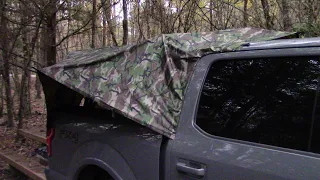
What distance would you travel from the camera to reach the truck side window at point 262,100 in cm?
180

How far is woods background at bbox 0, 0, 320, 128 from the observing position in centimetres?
710

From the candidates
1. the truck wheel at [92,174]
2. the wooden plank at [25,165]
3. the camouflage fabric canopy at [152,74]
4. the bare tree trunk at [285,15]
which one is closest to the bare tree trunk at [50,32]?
the wooden plank at [25,165]

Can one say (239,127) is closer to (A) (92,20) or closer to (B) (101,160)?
(B) (101,160)

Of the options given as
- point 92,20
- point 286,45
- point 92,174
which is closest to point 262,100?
point 286,45

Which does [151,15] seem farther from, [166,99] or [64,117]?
[166,99]

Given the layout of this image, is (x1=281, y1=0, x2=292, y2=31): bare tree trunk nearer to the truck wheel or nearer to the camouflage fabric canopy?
the camouflage fabric canopy

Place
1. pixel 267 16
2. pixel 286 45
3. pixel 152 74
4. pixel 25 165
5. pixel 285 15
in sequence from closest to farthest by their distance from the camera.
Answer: pixel 286 45
pixel 152 74
pixel 25 165
pixel 285 15
pixel 267 16

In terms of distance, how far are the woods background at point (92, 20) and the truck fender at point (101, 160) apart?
425 cm

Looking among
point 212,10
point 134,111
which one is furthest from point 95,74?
point 212,10

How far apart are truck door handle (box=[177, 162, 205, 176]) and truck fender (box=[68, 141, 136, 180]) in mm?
490

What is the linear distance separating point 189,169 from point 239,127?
1.35 feet

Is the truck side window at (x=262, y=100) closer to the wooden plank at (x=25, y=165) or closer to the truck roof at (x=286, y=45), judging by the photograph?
the truck roof at (x=286, y=45)

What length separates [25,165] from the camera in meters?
5.36

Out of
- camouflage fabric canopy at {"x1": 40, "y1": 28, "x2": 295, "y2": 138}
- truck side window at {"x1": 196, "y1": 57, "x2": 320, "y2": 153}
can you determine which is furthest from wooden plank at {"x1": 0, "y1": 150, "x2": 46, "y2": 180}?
truck side window at {"x1": 196, "y1": 57, "x2": 320, "y2": 153}
